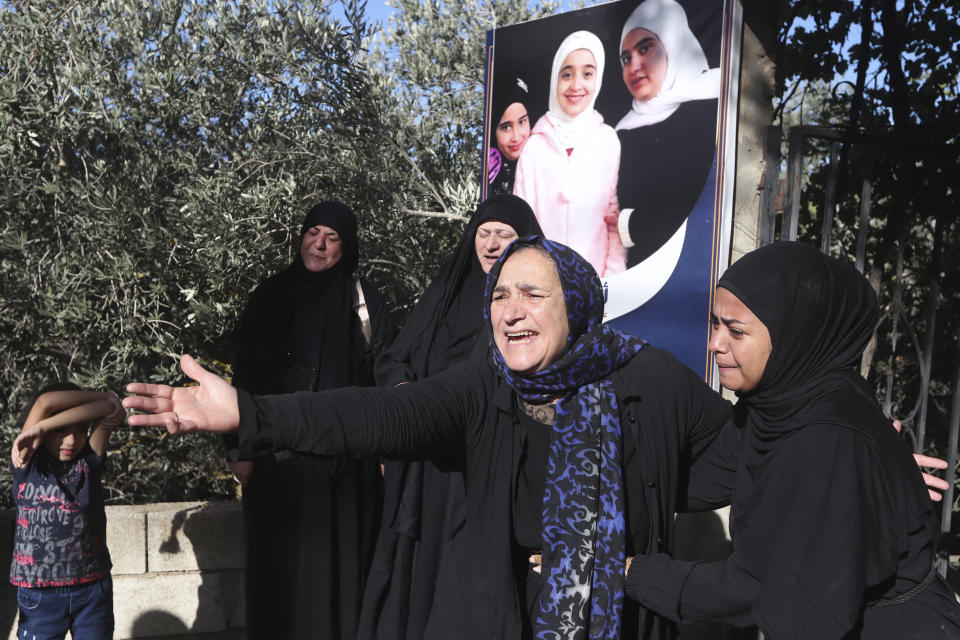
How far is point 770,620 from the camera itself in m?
1.82

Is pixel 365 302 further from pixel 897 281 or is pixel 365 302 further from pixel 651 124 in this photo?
pixel 897 281

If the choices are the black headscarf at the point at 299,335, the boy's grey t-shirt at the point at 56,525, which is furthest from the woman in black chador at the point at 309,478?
the boy's grey t-shirt at the point at 56,525

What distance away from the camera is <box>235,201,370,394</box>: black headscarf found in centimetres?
414

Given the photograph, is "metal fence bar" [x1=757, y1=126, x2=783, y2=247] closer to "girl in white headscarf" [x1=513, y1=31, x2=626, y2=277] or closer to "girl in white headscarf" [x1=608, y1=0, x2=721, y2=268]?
"girl in white headscarf" [x1=608, y1=0, x2=721, y2=268]

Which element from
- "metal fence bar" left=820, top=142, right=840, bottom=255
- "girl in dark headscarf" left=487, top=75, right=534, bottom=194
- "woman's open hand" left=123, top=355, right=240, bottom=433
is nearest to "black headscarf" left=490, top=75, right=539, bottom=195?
"girl in dark headscarf" left=487, top=75, right=534, bottom=194

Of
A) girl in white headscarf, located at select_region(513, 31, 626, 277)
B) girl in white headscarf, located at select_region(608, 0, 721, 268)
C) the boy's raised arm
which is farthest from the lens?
girl in white headscarf, located at select_region(513, 31, 626, 277)

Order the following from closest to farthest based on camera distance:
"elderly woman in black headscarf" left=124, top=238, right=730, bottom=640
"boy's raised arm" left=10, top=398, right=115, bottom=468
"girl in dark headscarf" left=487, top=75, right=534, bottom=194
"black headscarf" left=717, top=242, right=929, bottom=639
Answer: "black headscarf" left=717, top=242, right=929, bottom=639 → "elderly woman in black headscarf" left=124, top=238, right=730, bottom=640 → "boy's raised arm" left=10, top=398, right=115, bottom=468 → "girl in dark headscarf" left=487, top=75, right=534, bottom=194

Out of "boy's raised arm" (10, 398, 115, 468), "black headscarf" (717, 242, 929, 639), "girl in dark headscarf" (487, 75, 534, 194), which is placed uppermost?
"girl in dark headscarf" (487, 75, 534, 194)

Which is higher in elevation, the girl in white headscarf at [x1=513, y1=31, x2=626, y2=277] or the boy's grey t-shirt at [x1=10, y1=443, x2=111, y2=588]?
the girl in white headscarf at [x1=513, y1=31, x2=626, y2=277]

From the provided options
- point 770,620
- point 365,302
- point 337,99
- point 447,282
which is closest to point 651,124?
point 447,282

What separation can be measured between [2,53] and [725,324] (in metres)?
4.16

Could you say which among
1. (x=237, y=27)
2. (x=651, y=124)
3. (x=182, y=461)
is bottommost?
(x=182, y=461)

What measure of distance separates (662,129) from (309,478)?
2261 mm

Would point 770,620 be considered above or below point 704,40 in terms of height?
below
